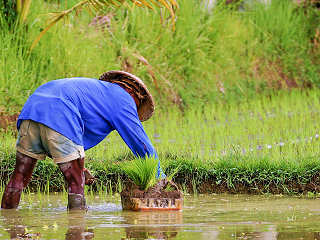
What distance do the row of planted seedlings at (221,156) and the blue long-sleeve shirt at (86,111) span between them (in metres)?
0.33

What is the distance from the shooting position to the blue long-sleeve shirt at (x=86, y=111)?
469 cm

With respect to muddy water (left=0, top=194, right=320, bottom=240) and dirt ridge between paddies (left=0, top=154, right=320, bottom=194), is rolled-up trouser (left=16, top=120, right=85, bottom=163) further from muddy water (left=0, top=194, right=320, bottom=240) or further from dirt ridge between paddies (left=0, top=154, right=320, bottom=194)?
dirt ridge between paddies (left=0, top=154, right=320, bottom=194)

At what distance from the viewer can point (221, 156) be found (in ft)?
22.0

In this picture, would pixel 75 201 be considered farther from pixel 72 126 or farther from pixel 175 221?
pixel 175 221

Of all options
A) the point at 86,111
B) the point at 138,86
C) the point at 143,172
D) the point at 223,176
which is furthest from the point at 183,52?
the point at 143,172

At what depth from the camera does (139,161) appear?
4773 millimetres

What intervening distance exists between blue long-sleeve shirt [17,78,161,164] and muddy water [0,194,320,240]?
51 cm

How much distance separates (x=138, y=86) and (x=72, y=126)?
642mm

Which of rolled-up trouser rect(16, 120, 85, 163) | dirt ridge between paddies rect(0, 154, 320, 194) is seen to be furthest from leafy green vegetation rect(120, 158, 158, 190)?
dirt ridge between paddies rect(0, 154, 320, 194)

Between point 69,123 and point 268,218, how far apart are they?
56.6 inches

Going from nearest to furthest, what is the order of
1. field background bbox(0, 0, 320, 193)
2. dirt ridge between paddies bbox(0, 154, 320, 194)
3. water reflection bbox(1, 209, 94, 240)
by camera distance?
1. water reflection bbox(1, 209, 94, 240)
2. dirt ridge between paddies bbox(0, 154, 320, 194)
3. field background bbox(0, 0, 320, 193)

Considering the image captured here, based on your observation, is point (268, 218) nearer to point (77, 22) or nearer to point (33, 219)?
point (33, 219)

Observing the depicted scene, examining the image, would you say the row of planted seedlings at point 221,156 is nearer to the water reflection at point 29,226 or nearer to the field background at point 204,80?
the field background at point 204,80

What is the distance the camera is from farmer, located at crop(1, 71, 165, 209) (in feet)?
15.4
